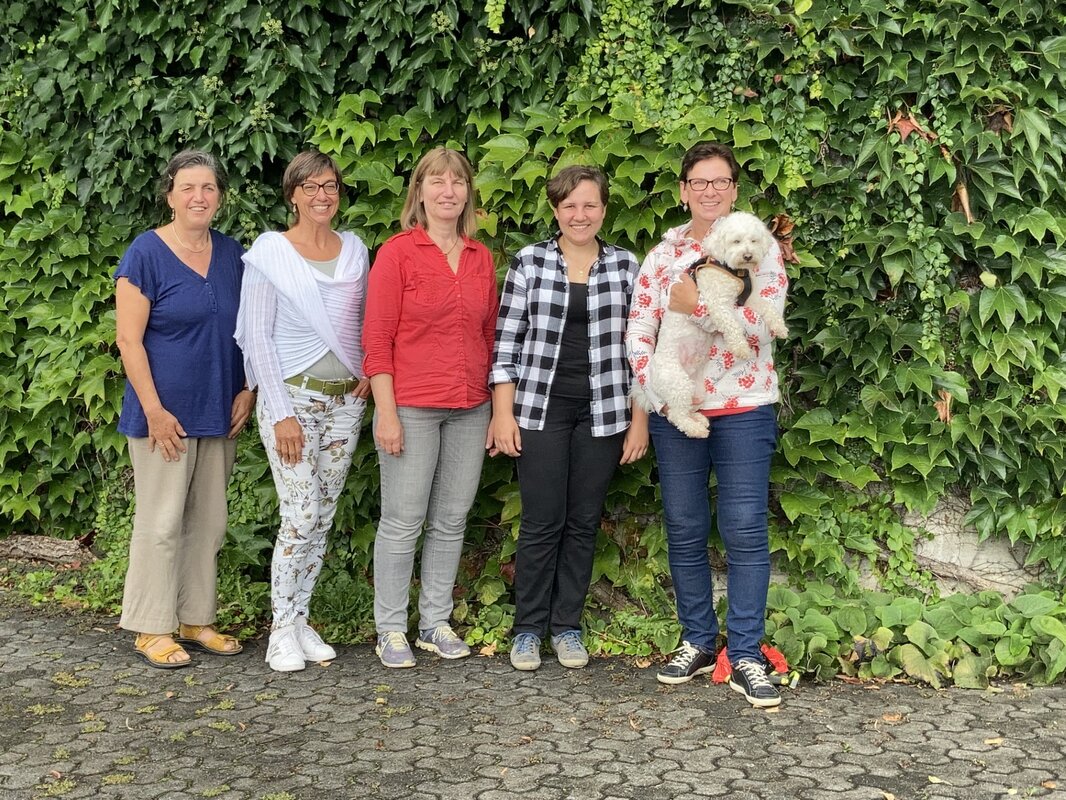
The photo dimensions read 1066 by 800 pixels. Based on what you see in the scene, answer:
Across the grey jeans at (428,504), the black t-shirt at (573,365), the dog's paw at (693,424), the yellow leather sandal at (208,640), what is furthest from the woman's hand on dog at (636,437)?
the yellow leather sandal at (208,640)

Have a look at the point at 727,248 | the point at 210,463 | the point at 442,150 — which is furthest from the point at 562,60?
the point at 210,463

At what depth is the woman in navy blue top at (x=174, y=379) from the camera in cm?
487

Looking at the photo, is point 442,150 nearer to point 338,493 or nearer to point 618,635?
point 338,493

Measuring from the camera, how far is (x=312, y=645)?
5.09m

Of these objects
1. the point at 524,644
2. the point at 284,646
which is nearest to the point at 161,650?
the point at 284,646

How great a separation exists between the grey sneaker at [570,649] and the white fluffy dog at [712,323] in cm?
A: 111

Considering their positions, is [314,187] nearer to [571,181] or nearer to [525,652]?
[571,181]

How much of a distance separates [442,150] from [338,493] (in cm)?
156

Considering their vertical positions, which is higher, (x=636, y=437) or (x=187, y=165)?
(x=187, y=165)

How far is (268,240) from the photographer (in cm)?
485

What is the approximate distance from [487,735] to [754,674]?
3.66 feet

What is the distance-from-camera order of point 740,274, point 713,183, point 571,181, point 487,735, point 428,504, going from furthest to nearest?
1. point 428,504
2. point 571,181
3. point 713,183
4. point 740,274
5. point 487,735

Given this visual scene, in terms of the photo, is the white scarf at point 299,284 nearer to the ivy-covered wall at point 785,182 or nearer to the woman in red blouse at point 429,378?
the woman in red blouse at point 429,378

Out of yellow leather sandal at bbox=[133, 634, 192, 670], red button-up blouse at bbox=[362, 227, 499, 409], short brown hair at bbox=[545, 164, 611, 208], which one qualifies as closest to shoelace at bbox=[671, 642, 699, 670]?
red button-up blouse at bbox=[362, 227, 499, 409]
